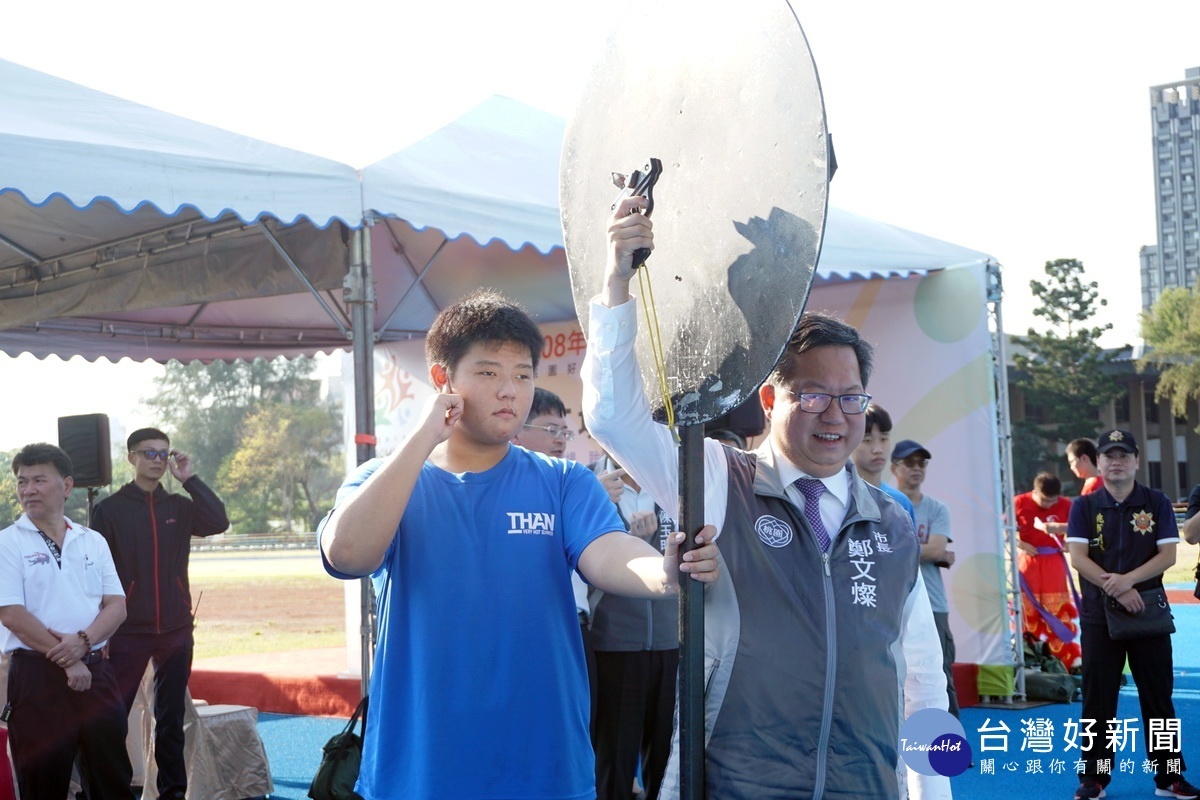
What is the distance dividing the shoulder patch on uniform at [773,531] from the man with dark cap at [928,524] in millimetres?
3890

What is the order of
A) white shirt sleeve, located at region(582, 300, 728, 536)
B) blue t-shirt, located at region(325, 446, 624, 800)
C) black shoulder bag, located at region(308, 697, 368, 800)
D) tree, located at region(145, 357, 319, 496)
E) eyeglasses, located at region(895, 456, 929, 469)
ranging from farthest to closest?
tree, located at region(145, 357, 319, 496), eyeglasses, located at region(895, 456, 929, 469), black shoulder bag, located at region(308, 697, 368, 800), blue t-shirt, located at region(325, 446, 624, 800), white shirt sleeve, located at region(582, 300, 728, 536)

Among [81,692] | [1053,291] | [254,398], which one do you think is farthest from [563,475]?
[254,398]

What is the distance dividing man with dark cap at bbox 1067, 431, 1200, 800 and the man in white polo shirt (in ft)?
14.5

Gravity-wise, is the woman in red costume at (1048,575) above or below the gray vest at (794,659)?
below

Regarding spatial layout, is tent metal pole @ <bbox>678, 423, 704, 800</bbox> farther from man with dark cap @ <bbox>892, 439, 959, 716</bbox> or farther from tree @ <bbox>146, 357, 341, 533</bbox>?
tree @ <bbox>146, 357, 341, 533</bbox>

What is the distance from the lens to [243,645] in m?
13.8

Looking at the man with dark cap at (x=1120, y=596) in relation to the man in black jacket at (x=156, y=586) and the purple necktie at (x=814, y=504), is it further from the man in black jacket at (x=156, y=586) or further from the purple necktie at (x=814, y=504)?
the man in black jacket at (x=156, y=586)

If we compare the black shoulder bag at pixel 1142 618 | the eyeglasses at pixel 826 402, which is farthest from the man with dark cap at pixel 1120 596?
the eyeglasses at pixel 826 402

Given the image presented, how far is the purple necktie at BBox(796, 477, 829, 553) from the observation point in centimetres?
194

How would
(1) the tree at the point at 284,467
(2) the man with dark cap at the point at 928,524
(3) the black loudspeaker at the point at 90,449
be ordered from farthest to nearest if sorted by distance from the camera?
(1) the tree at the point at 284,467
(3) the black loudspeaker at the point at 90,449
(2) the man with dark cap at the point at 928,524

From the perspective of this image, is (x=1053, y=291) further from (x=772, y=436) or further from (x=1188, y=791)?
(x=772, y=436)

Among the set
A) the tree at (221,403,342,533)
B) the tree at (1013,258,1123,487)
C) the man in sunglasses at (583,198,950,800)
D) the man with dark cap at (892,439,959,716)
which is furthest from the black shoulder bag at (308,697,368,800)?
the tree at (221,403,342,533)

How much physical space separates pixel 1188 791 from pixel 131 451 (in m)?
5.53

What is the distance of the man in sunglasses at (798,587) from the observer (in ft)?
5.93
